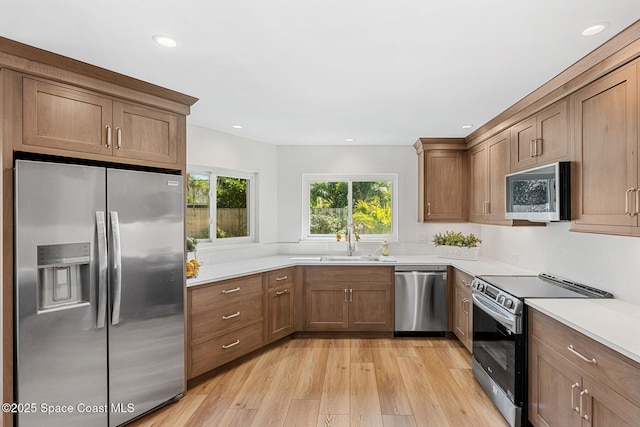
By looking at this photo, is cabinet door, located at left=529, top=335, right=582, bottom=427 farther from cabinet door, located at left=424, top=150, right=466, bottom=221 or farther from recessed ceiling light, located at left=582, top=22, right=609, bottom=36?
cabinet door, located at left=424, top=150, right=466, bottom=221

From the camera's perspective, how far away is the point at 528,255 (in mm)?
3463

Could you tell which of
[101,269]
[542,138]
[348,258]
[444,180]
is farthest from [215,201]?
[542,138]

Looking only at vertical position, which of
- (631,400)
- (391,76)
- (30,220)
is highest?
(391,76)

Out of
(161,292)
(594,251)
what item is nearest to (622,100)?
(594,251)

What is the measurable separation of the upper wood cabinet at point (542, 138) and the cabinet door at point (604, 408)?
143 centimetres

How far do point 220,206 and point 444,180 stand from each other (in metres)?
2.68

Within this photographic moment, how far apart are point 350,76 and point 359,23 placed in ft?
2.18

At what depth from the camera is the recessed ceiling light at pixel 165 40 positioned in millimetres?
1869

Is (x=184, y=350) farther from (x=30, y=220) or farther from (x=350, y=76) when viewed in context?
(x=350, y=76)

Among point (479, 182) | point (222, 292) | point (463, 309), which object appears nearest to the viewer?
point (222, 292)

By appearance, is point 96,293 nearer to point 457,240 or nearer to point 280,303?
point 280,303

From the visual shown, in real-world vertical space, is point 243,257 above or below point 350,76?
below

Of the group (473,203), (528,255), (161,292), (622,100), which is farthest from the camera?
(473,203)

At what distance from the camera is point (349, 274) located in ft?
13.4
